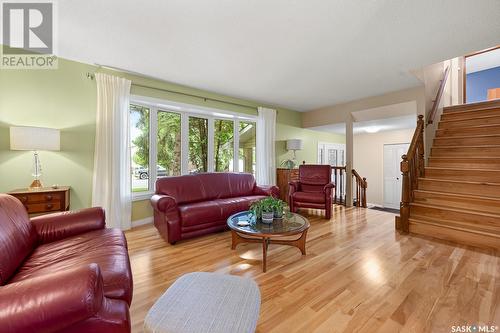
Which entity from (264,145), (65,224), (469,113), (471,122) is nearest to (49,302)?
(65,224)

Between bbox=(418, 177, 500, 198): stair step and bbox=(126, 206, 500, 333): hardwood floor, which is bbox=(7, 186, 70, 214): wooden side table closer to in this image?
bbox=(126, 206, 500, 333): hardwood floor

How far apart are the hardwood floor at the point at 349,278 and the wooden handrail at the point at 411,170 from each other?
0.33 meters

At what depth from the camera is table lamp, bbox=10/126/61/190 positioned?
2.36 meters

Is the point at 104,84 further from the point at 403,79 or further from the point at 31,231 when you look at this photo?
the point at 403,79

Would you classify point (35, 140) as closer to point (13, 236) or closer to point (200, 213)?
point (13, 236)

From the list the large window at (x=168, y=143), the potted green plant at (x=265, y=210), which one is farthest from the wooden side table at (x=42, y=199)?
the potted green plant at (x=265, y=210)

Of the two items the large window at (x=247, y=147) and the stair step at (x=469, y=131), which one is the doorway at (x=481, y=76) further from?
the large window at (x=247, y=147)

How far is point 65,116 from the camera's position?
301 cm

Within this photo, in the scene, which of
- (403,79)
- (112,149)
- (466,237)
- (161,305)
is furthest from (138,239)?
(403,79)

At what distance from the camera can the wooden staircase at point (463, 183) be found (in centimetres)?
288

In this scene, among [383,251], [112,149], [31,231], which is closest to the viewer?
[31,231]

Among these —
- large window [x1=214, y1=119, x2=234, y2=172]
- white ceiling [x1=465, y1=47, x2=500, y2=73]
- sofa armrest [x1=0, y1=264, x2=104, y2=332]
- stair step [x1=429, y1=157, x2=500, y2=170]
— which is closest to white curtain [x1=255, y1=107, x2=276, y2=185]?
large window [x1=214, y1=119, x2=234, y2=172]

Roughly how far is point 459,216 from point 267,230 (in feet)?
9.24

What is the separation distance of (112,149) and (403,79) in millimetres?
4845
